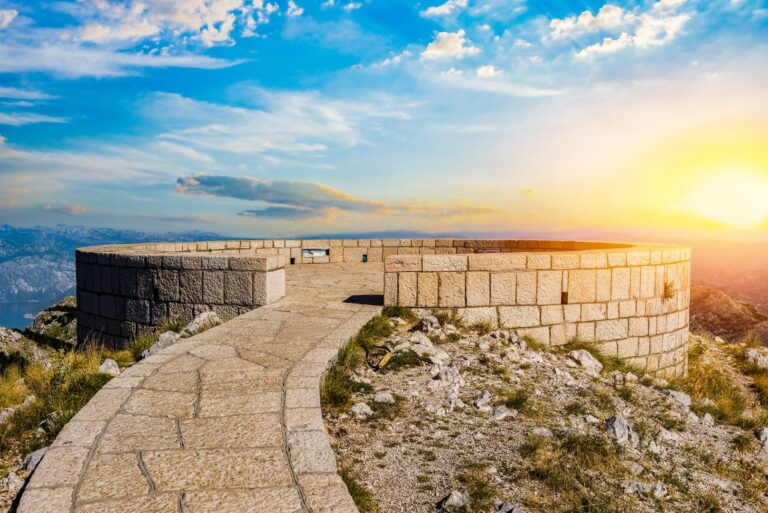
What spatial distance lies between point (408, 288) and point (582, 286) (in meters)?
2.69

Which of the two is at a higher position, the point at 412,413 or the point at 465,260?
the point at 465,260

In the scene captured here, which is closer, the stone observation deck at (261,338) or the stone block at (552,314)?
the stone observation deck at (261,338)

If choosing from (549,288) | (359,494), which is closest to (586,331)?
(549,288)

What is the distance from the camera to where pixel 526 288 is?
7.21 m

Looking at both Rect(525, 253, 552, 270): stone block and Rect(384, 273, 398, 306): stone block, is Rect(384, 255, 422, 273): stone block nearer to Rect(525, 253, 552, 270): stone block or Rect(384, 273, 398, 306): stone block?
Rect(384, 273, 398, 306): stone block

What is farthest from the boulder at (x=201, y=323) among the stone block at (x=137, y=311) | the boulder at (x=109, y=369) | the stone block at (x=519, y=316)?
the stone block at (x=519, y=316)

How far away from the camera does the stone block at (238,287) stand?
279 inches

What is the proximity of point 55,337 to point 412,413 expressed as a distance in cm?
1194

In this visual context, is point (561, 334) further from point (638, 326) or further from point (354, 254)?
point (354, 254)

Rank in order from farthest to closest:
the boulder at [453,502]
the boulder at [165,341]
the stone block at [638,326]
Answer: the stone block at [638,326]
the boulder at [165,341]
the boulder at [453,502]

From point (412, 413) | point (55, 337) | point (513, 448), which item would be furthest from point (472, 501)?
point (55, 337)

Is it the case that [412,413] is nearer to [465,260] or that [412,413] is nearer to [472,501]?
[472,501]

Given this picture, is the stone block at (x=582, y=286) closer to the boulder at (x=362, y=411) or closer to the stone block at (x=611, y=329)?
the stone block at (x=611, y=329)

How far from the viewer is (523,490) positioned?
3053 mm
